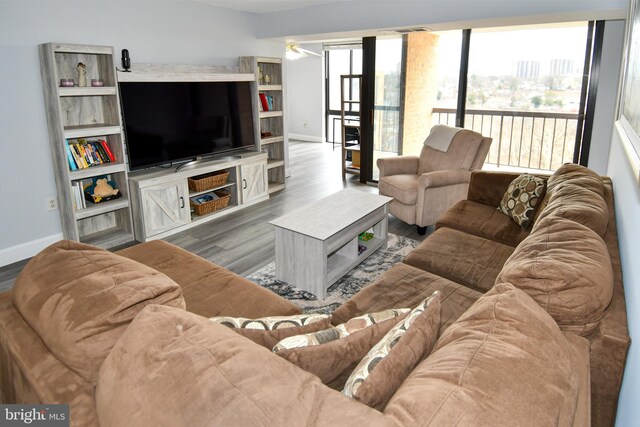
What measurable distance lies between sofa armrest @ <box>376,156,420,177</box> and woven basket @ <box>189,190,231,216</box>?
1762mm

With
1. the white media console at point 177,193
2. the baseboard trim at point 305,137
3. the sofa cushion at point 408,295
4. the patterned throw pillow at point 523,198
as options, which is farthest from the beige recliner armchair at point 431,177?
the baseboard trim at point 305,137

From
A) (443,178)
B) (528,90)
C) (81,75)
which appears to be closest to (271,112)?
(81,75)

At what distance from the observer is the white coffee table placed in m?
2.87

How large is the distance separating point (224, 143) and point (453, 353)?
434cm

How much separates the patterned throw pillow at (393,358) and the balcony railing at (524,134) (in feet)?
15.5

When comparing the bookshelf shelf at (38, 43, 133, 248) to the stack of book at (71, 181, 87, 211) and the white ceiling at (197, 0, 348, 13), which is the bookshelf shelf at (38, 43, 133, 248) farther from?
the white ceiling at (197, 0, 348, 13)

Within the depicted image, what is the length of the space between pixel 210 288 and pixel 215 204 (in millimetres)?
2692

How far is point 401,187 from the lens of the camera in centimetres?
414

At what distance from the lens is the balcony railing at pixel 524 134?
16.8ft

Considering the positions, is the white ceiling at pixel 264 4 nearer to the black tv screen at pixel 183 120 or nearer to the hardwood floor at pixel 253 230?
the black tv screen at pixel 183 120

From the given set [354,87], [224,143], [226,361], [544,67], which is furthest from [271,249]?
[354,87]

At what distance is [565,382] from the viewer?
948 mm

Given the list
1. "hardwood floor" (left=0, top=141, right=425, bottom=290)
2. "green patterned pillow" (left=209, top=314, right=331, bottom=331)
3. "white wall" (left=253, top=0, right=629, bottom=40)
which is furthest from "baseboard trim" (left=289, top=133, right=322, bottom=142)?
"green patterned pillow" (left=209, top=314, right=331, bottom=331)

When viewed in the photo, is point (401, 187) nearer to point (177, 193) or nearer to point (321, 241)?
point (321, 241)
